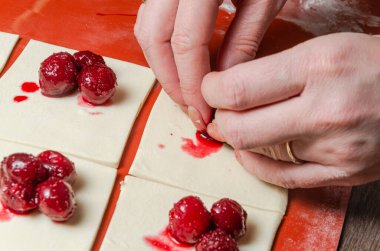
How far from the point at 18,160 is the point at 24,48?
76 centimetres

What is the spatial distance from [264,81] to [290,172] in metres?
0.42

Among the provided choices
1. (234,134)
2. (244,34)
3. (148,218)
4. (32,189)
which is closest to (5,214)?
(32,189)

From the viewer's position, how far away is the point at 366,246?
6.34 feet

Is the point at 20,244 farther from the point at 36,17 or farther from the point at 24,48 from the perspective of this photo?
the point at 36,17

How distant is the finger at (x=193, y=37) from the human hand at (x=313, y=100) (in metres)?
0.12

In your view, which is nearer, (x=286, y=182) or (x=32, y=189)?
(x=32, y=189)

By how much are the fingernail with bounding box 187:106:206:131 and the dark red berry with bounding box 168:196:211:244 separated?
33 centimetres

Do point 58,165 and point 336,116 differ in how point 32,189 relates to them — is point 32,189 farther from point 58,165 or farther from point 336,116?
point 336,116

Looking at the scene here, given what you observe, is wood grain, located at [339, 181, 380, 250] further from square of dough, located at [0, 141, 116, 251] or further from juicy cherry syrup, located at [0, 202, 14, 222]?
juicy cherry syrup, located at [0, 202, 14, 222]

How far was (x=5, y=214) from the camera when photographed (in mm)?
1723

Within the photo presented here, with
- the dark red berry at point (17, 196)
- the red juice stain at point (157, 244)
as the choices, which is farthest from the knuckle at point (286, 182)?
the dark red berry at point (17, 196)

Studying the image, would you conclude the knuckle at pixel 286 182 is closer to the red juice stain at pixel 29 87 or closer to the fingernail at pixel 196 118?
the fingernail at pixel 196 118

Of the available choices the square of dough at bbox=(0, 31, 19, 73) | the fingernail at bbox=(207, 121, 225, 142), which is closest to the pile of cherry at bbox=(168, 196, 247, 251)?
the fingernail at bbox=(207, 121, 225, 142)

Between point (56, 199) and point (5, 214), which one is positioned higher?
point (56, 199)
